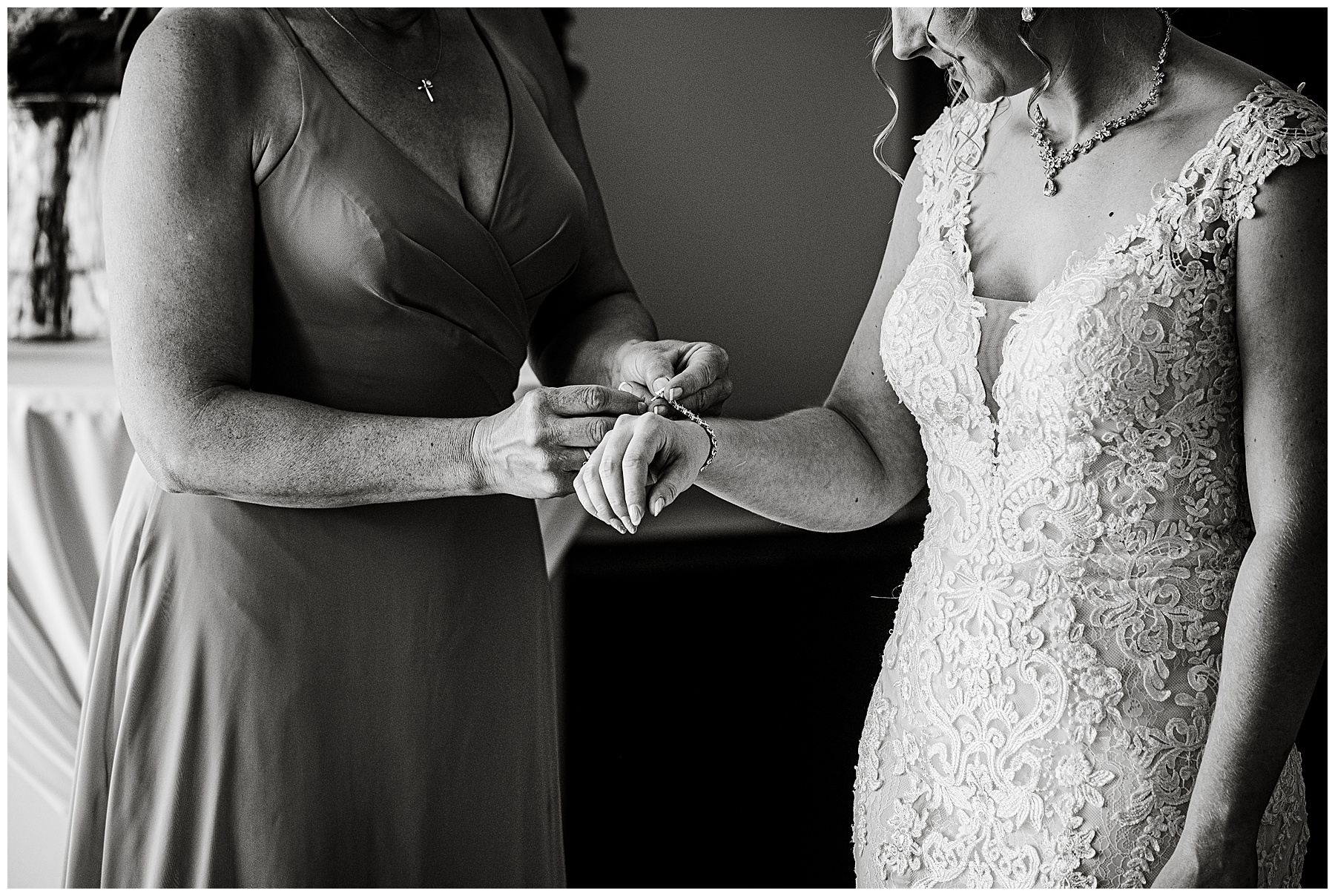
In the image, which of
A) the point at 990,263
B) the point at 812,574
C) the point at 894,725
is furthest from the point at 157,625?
the point at 812,574

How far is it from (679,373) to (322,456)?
0.45 metres

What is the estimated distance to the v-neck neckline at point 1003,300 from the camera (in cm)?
124

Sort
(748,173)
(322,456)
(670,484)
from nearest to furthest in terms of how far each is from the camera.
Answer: (322,456)
(670,484)
(748,173)

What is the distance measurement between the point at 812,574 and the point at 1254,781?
1.88 meters

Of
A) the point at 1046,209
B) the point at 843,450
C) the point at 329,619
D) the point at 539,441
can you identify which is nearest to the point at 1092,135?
the point at 1046,209

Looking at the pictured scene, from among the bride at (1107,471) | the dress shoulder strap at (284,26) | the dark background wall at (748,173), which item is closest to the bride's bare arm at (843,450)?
the bride at (1107,471)

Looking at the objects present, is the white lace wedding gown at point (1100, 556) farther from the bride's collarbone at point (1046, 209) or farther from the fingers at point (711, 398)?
the fingers at point (711, 398)

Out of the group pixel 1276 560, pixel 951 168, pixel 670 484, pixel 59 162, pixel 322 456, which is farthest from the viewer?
pixel 59 162

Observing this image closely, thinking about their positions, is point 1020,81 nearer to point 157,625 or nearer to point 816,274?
point 157,625

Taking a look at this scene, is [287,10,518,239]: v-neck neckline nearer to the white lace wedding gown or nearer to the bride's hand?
the bride's hand

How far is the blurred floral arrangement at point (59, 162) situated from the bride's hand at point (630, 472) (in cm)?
198

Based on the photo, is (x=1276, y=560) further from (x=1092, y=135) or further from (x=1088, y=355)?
(x=1092, y=135)

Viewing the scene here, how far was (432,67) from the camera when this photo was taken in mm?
1435

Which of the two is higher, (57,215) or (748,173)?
(748,173)
